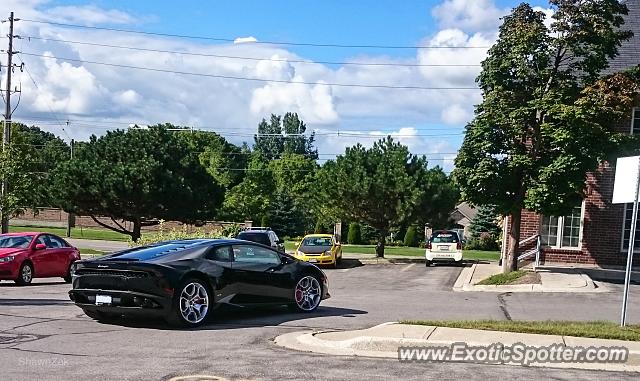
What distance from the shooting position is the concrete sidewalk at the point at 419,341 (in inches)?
347

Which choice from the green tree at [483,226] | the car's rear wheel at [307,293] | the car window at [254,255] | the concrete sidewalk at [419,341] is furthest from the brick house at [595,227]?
the green tree at [483,226]

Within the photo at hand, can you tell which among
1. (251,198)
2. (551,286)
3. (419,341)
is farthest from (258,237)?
(251,198)

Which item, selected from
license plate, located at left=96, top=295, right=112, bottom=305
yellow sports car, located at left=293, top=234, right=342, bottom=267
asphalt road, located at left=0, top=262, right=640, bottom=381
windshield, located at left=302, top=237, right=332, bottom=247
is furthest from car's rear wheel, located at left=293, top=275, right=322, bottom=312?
windshield, located at left=302, top=237, right=332, bottom=247

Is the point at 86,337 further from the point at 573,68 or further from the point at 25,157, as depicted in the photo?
the point at 25,157

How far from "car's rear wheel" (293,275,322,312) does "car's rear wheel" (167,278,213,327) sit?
6.64ft

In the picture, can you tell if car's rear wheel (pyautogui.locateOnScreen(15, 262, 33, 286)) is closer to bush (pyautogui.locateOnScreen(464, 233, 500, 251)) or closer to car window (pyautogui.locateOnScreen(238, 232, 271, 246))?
car window (pyautogui.locateOnScreen(238, 232, 271, 246))

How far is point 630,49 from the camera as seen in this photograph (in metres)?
30.3

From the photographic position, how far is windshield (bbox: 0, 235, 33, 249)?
19641mm

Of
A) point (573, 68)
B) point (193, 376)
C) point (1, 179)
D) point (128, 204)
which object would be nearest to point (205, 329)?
point (193, 376)

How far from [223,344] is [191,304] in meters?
1.52

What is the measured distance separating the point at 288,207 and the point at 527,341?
57.7 m

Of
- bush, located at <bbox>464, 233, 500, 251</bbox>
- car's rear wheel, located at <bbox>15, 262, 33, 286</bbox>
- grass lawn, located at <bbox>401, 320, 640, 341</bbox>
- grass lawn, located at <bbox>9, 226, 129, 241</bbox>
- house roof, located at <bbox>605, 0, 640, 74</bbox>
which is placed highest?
house roof, located at <bbox>605, 0, 640, 74</bbox>

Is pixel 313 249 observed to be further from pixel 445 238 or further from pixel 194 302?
pixel 194 302

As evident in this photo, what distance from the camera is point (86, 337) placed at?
9.57 m
